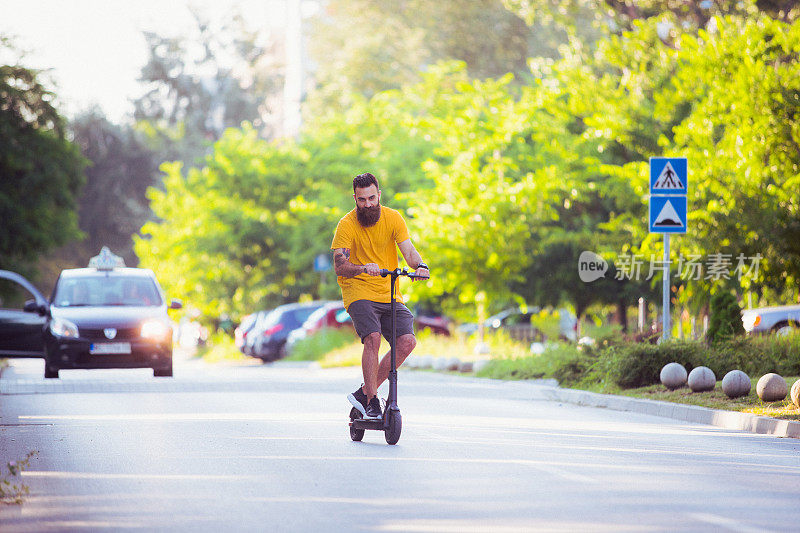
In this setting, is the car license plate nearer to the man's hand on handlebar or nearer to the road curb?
the road curb

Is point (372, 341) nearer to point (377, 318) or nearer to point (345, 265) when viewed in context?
point (377, 318)

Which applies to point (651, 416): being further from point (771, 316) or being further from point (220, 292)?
point (220, 292)

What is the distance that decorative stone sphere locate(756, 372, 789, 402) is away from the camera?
14453mm

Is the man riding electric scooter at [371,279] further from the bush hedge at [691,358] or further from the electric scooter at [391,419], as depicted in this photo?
the bush hedge at [691,358]

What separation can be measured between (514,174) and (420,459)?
22.6 metres

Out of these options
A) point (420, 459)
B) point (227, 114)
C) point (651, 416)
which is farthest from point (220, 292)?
point (420, 459)

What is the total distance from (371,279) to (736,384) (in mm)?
5505

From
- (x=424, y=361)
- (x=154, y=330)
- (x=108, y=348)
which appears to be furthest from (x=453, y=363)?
(x=108, y=348)

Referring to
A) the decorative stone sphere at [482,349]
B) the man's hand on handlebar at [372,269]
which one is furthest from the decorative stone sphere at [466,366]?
the man's hand on handlebar at [372,269]

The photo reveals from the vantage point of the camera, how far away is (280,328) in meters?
38.6

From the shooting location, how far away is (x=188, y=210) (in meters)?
53.6

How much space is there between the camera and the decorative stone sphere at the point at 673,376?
16719mm

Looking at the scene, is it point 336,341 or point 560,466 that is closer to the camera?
point 560,466

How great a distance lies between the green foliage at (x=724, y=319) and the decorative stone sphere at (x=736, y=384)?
3.18 metres
